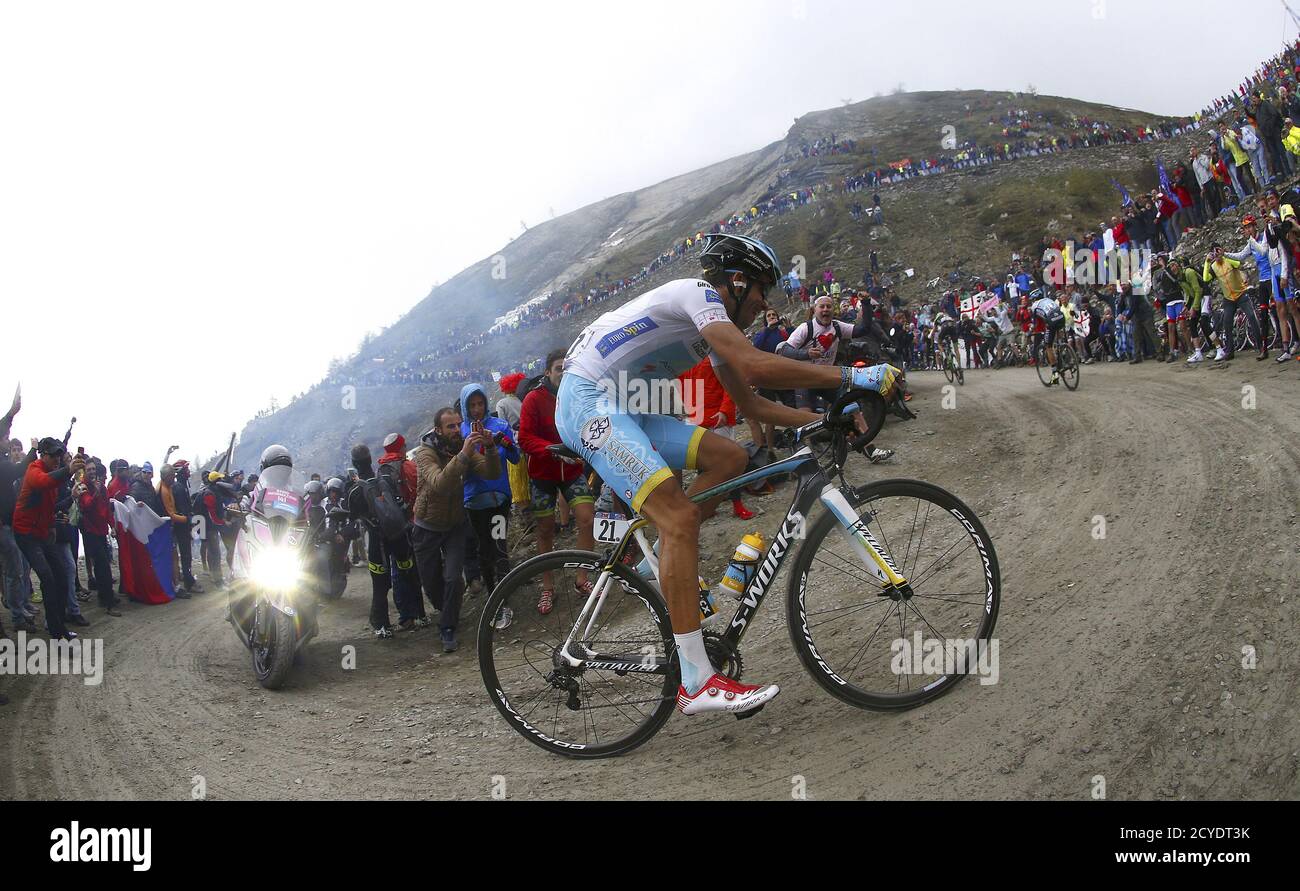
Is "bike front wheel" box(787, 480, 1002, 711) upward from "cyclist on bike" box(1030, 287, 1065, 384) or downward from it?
downward

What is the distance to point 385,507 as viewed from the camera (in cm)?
859

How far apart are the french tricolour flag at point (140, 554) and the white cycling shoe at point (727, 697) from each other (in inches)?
428

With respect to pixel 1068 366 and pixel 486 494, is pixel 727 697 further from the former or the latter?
pixel 1068 366

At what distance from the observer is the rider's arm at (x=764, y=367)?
3561 mm

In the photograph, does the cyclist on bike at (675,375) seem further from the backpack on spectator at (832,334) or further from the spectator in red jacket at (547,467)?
the backpack on spectator at (832,334)

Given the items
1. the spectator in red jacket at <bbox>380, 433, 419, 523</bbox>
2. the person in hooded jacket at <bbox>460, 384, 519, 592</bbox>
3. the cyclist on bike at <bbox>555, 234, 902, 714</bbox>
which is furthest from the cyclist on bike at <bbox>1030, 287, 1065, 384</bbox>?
the cyclist on bike at <bbox>555, 234, 902, 714</bbox>

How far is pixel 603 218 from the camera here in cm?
12319

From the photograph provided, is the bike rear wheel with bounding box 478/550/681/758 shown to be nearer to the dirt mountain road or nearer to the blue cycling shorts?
the dirt mountain road

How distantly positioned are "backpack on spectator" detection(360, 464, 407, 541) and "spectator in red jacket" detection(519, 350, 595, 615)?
1543mm

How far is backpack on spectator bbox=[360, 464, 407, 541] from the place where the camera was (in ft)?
28.0

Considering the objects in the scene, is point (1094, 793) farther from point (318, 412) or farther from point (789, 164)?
point (789, 164)

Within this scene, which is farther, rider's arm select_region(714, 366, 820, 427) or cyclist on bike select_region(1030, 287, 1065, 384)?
cyclist on bike select_region(1030, 287, 1065, 384)
